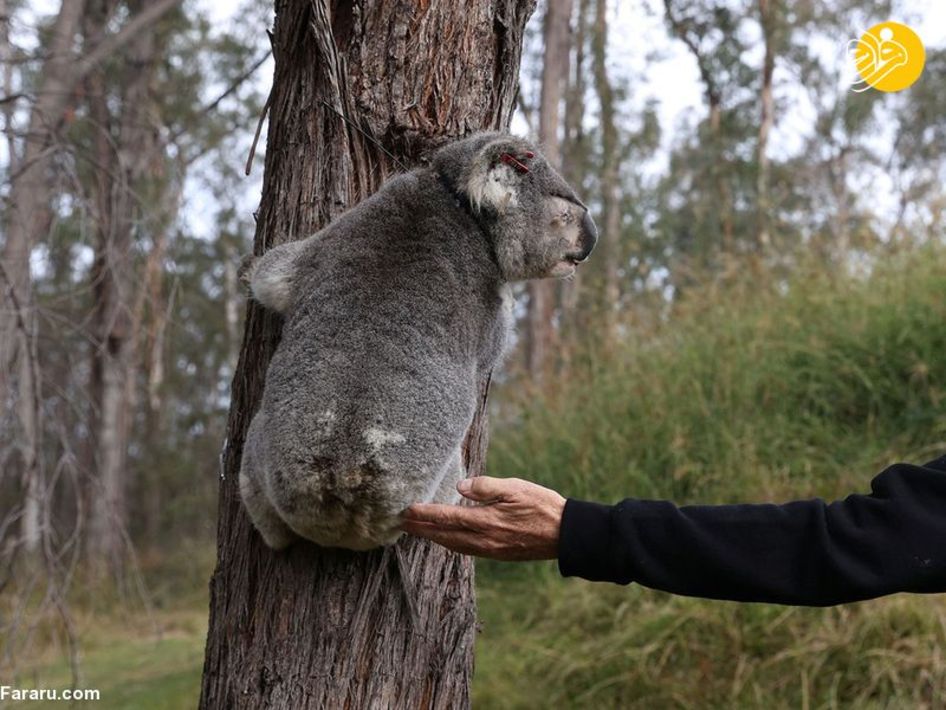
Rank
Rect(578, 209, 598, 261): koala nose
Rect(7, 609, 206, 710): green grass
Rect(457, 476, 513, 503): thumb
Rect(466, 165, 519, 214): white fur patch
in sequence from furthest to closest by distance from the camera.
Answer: Rect(7, 609, 206, 710): green grass → Rect(578, 209, 598, 261): koala nose → Rect(466, 165, 519, 214): white fur patch → Rect(457, 476, 513, 503): thumb

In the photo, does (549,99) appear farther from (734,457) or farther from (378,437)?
(378,437)

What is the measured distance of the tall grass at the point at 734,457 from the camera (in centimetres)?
428

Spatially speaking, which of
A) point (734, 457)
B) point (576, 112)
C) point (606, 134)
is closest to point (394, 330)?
point (734, 457)

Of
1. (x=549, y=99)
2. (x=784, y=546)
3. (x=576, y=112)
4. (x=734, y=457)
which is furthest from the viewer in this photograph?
(x=576, y=112)

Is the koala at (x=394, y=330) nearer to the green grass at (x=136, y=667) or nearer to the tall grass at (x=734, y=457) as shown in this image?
the tall grass at (x=734, y=457)

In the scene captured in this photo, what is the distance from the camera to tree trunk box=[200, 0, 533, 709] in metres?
1.96

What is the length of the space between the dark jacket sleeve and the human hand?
57 mm

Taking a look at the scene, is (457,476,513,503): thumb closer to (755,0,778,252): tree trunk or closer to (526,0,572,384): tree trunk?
(526,0,572,384): tree trunk

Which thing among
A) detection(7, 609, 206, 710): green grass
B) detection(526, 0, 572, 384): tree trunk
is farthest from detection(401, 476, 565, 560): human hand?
detection(526, 0, 572, 384): tree trunk

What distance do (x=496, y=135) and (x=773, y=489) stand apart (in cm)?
359

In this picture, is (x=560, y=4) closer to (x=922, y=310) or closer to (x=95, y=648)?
(x=922, y=310)

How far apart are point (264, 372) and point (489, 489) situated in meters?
0.68

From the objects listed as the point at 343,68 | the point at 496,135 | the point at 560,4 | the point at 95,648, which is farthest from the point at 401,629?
the point at 560,4

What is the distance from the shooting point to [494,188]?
195 cm
